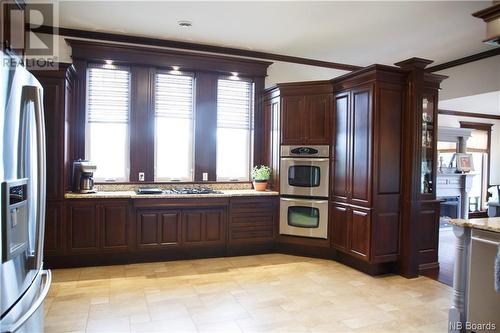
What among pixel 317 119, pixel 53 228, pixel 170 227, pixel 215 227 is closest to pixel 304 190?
pixel 317 119

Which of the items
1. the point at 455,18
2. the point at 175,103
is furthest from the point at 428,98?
the point at 175,103

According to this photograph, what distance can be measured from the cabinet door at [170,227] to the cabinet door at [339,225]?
2022mm

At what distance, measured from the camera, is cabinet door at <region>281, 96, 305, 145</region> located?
15.7 feet

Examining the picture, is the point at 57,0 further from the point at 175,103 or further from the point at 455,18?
the point at 455,18

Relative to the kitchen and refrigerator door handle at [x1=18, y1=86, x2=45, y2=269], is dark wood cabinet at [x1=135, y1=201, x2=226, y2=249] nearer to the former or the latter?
the kitchen

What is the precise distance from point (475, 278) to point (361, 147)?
1902 millimetres

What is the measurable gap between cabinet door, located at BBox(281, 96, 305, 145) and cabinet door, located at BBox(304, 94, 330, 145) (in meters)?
0.08

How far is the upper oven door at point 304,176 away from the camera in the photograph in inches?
183

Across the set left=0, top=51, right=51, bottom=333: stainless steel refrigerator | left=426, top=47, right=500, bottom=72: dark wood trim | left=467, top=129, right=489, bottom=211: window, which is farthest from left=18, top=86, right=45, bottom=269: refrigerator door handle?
left=467, top=129, right=489, bottom=211: window

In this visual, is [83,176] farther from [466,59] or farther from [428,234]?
[466,59]

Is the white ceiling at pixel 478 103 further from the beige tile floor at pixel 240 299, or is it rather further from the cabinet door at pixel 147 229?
the cabinet door at pixel 147 229

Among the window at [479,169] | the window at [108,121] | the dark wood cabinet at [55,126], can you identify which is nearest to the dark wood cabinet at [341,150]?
the window at [108,121]

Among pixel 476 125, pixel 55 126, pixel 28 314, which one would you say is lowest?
pixel 28 314

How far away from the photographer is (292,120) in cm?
483
